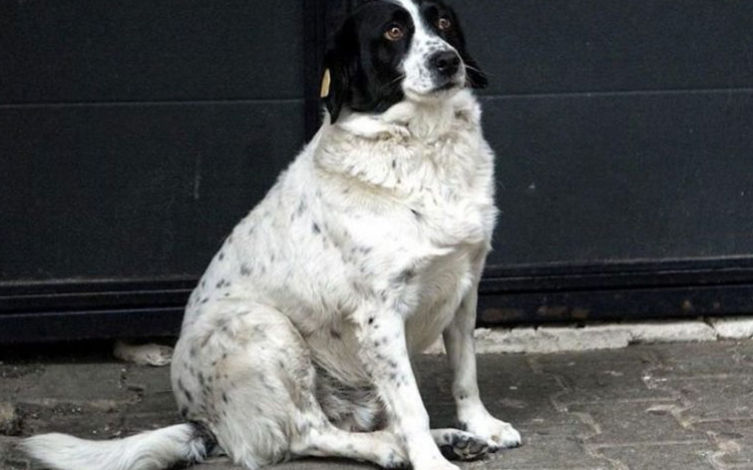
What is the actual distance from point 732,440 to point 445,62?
1.56 meters

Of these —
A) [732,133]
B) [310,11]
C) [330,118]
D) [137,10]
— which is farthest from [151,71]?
[732,133]

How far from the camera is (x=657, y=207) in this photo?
254 inches

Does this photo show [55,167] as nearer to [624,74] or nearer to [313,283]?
[313,283]

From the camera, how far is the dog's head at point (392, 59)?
500 cm

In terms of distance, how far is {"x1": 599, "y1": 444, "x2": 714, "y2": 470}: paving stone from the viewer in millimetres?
5121

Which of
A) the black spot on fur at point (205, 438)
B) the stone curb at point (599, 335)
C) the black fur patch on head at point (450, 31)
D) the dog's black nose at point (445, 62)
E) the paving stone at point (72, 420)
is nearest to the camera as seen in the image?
the dog's black nose at point (445, 62)

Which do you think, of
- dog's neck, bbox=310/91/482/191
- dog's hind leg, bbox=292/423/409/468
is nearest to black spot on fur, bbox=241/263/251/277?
dog's neck, bbox=310/91/482/191

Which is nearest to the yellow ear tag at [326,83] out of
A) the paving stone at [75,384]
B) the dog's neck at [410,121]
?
the dog's neck at [410,121]

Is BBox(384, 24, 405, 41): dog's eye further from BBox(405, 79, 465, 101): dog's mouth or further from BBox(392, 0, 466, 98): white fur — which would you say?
BBox(405, 79, 465, 101): dog's mouth

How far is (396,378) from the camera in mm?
5078

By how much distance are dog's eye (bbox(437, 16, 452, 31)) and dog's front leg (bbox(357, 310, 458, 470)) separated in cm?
90

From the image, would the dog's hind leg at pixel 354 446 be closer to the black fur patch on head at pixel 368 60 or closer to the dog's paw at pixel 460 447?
the dog's paw at pixel 460 447

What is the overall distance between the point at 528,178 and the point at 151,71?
59.2 inches

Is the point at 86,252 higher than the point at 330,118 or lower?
lower
